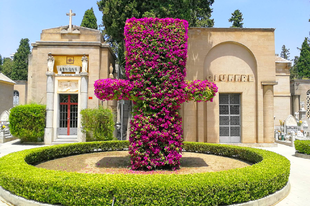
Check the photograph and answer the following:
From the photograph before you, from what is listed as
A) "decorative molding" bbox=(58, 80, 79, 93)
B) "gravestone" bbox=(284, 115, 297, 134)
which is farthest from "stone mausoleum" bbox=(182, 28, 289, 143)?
"decorative molding" bbox=(58, 80, 79, 93)

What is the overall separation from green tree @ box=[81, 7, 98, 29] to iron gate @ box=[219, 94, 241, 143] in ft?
58.3

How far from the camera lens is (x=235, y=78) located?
49.0 ft

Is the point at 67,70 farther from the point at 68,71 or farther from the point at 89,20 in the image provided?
the point at 89,20

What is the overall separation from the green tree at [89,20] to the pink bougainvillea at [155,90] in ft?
65.4

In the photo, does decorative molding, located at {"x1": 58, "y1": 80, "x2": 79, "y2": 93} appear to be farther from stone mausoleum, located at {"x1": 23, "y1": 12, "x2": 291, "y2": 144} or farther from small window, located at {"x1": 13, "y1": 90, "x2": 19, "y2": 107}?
small window, located at {"x1": 13, "y1": 90, "x2": 19, "y2": 107}

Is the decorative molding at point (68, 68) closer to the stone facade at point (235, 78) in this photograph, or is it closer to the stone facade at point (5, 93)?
the stone facade at point (235, 78)

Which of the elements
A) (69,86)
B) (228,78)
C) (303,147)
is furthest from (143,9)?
(303,147)

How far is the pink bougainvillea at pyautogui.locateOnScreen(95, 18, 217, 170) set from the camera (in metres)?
7.25

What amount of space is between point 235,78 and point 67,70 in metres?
12.2

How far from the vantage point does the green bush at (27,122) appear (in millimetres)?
15266

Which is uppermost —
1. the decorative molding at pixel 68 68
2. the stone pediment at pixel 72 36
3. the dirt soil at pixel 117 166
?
the stone pediment at pixel 72 36

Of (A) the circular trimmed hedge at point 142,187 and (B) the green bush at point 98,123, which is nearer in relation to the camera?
(A) the circular trimmed hedge at point 142,187

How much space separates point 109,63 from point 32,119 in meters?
6.93

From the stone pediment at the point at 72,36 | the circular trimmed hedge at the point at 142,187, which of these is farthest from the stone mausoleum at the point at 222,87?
the circular trimmed hedge at the point at 142,187
